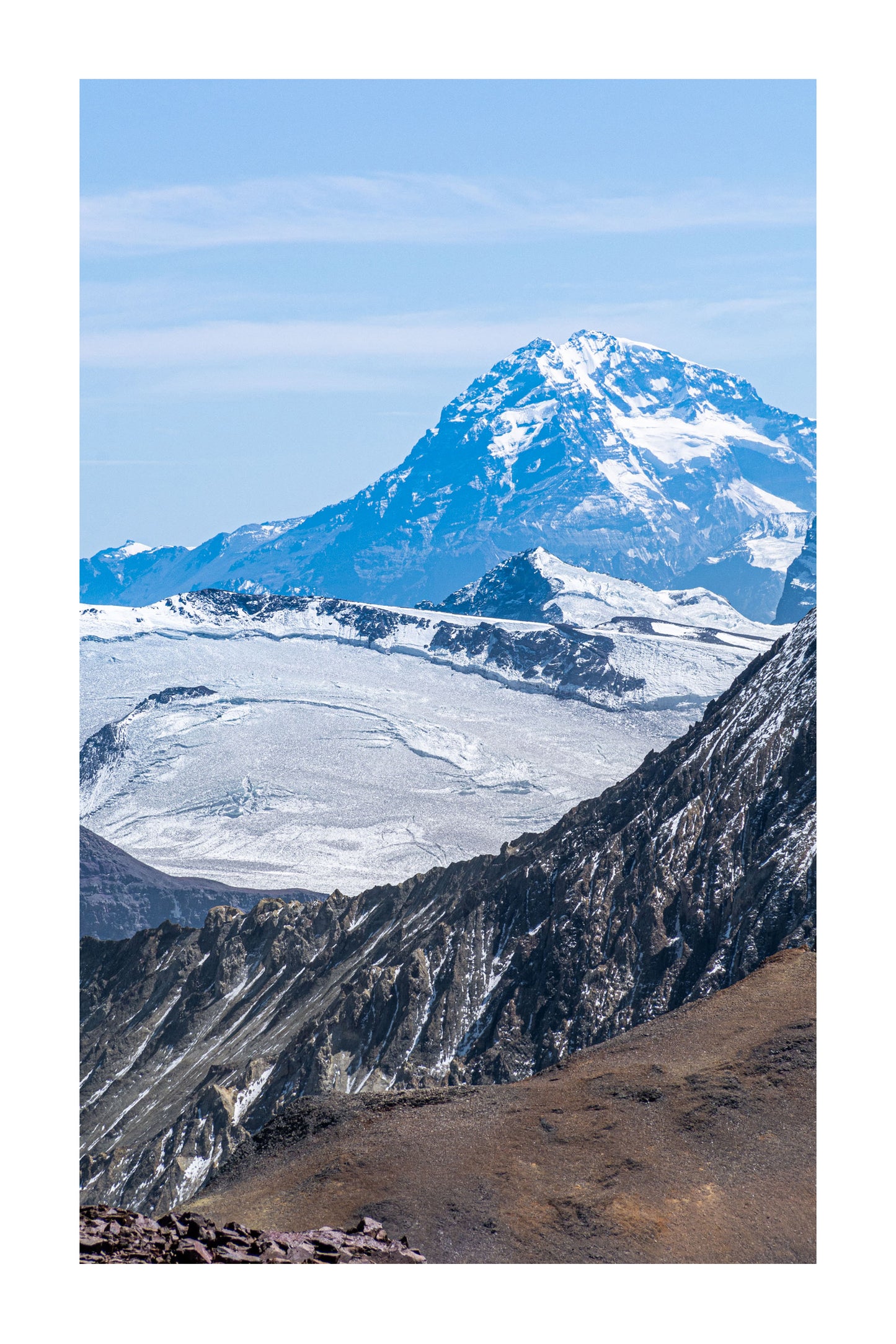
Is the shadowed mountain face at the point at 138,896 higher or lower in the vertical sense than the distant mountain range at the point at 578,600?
lower

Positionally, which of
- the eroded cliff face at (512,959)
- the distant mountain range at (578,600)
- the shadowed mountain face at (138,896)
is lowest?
the shadowed mountain face at (138,896)

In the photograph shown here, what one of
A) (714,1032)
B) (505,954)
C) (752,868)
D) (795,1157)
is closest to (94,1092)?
(505,954)

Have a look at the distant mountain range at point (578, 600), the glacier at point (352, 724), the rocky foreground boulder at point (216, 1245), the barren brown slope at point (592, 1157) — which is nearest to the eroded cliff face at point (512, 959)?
the barren brown slope at point (592, 1157)

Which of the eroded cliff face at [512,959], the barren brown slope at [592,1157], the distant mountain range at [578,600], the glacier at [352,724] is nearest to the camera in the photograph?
the barren brown slope at [592,1157]

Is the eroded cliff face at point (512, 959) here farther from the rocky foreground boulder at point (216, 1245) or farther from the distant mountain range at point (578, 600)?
the distant mountain range at point (578, 600)

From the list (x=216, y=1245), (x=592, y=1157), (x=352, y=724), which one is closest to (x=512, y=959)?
(x=592, y=1157)

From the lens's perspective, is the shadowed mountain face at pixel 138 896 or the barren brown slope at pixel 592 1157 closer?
the barren brown slope at pixel 592 1157

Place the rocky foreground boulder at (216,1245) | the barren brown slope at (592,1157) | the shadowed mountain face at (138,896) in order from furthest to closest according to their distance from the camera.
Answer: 1. the shadowed mountain face at (138,896)
2. the barren brown slope at (592,1157)
3. the rocky foreground boulder at (216,1245)
